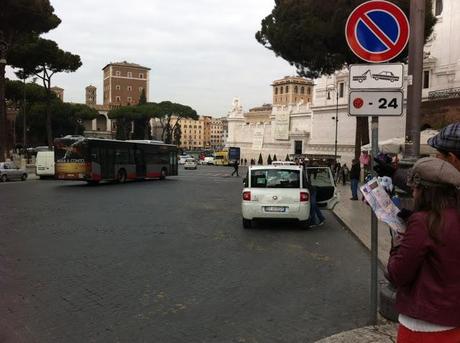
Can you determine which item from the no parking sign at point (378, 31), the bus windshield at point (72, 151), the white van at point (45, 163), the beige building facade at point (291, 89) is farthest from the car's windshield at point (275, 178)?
the beige building facade at point (291, 89)

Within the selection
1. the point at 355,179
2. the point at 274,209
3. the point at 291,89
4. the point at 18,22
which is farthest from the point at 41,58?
the point at 291,89

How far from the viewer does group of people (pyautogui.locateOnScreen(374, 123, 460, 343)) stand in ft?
7.89

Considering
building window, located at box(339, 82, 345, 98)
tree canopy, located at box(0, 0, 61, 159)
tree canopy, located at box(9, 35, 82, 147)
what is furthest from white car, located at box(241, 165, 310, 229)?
building window, located at box(339, 82, 345, 98)

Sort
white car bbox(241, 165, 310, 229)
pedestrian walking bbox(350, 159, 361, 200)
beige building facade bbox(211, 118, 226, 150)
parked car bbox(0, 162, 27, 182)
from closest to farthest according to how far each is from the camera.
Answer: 1. white car bbox(241, 165, 310, 229)
2. pedestrian walking bbox(350, 159, 361, 200)
3. parked car bbox(0, 162, 27, 182)
4. beige building facade bbox(211, 118, 226, 150)

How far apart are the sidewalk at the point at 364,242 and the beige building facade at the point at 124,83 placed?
13733 centimetres

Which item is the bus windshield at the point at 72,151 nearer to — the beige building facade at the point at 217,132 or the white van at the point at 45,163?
the white van at the point at 45,163

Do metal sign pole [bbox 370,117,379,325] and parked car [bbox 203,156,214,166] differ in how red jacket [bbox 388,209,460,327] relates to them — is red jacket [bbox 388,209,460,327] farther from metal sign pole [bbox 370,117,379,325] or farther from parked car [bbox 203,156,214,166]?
parked car [bbox 203,156,214,166]

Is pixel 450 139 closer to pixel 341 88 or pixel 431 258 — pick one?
pixel 431 258

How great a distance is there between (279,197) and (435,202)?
9.66 metres

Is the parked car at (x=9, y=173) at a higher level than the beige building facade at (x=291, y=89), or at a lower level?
lower

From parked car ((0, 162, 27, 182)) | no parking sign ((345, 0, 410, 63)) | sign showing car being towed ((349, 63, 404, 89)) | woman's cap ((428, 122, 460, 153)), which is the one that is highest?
no parking sign ((345, 0, 410, 63))

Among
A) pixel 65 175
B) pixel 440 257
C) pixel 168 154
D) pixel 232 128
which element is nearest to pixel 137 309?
pixel 440 257

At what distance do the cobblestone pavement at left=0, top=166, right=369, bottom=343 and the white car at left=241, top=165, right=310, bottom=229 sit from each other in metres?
0.41

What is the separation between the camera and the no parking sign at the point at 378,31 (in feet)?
16.1
